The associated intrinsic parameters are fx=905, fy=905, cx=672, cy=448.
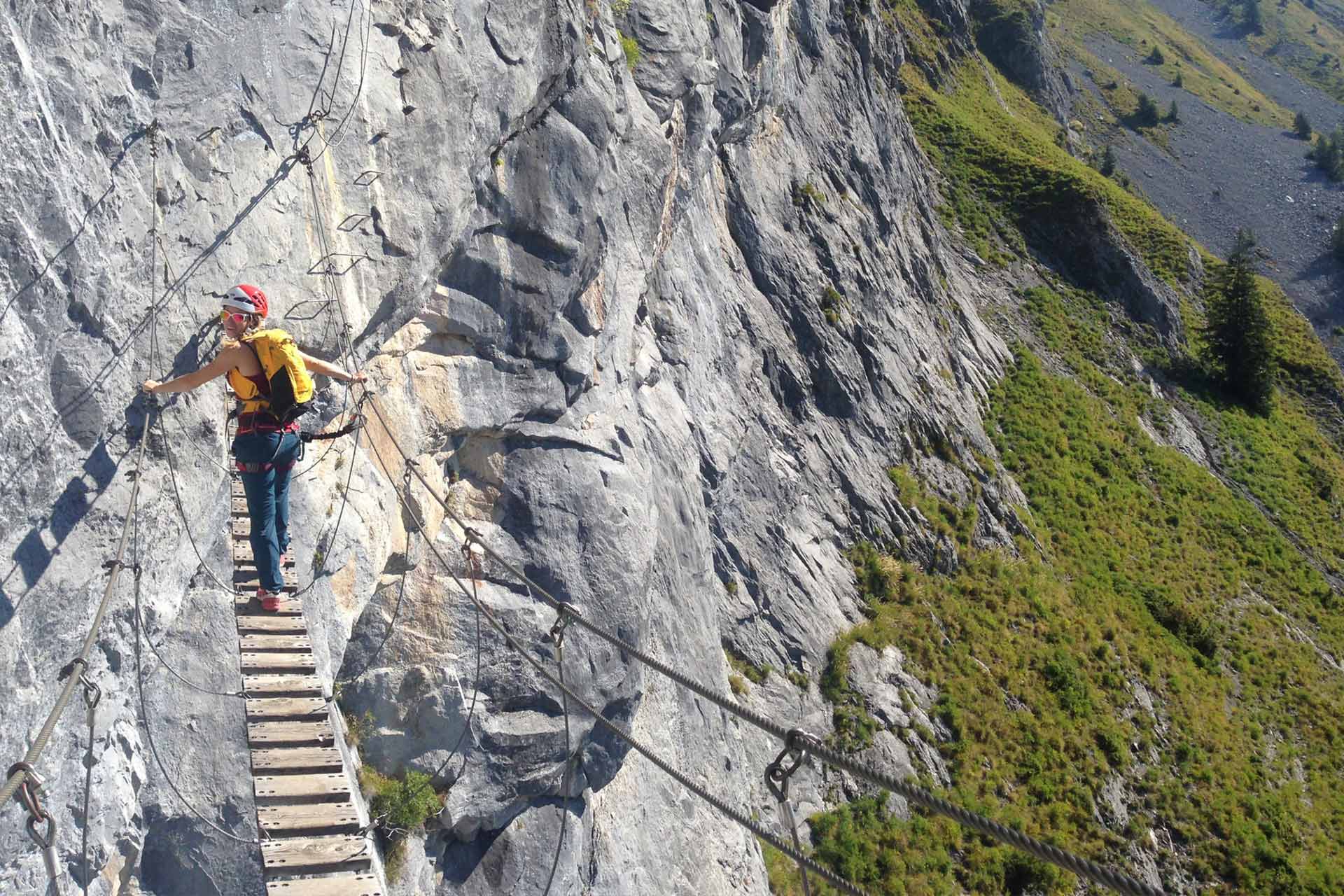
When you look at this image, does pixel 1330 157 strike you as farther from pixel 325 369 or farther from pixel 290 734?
pixel 290 734

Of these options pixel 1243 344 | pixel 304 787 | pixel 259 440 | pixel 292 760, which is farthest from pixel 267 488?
pixel 1243 344

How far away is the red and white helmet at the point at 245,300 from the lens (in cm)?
786

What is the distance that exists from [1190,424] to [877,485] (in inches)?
1179

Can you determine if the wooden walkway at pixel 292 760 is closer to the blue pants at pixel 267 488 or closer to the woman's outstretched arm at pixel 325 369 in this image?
the blue pants at pixel 267 488

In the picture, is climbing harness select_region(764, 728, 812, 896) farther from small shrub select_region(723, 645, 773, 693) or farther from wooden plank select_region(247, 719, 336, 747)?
small shrub select_region(723, 645, 773, 693)

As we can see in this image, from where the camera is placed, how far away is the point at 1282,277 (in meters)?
80.2

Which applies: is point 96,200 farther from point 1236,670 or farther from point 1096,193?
point 1096,193

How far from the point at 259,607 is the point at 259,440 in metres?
→ 1.75

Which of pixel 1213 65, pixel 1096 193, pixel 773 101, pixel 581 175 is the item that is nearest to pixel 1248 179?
pixel 1213 65

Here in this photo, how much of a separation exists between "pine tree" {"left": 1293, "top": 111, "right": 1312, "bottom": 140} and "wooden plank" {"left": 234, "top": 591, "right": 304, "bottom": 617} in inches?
5065

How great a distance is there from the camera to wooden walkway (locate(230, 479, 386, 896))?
25.5 feet

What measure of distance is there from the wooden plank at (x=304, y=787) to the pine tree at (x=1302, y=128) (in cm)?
12918

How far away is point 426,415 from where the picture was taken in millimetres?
11602

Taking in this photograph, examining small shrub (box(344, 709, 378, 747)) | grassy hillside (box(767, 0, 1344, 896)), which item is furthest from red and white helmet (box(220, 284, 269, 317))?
grassy hillside (box(767, 0, 1344, 896))
